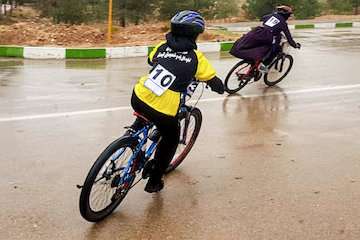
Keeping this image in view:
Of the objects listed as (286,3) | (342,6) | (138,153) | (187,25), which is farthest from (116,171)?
(342,6)

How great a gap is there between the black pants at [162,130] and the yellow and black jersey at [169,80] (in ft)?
0.12

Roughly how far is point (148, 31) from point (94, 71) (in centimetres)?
602

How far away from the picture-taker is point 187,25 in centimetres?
412

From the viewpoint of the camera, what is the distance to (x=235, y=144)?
616cm

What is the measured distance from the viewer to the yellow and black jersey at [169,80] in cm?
413

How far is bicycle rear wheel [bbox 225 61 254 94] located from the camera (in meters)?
8.95

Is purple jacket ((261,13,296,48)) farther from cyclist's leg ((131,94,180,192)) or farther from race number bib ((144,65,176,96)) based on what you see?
race number bib ((144,65,176,96))

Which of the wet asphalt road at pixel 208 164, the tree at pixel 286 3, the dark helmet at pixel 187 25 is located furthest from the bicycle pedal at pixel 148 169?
the tree at pixel 286 3

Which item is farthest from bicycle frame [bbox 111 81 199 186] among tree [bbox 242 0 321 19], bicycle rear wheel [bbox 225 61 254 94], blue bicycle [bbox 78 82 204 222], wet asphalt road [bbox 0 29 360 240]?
tree [bbox 242 0 321 19]

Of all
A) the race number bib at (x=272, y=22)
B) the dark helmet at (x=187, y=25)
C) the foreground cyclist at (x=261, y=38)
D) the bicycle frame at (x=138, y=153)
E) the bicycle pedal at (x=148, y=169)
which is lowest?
the bicycle pedal at (x=148, y=169)

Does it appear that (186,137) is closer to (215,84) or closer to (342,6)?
(215,84)

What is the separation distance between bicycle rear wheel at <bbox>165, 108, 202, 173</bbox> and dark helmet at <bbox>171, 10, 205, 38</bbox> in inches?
46.2

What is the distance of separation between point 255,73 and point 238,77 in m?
0.38

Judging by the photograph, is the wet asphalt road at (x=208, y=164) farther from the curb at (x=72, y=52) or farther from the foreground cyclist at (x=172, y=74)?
the curb at (x=72, y=52)
